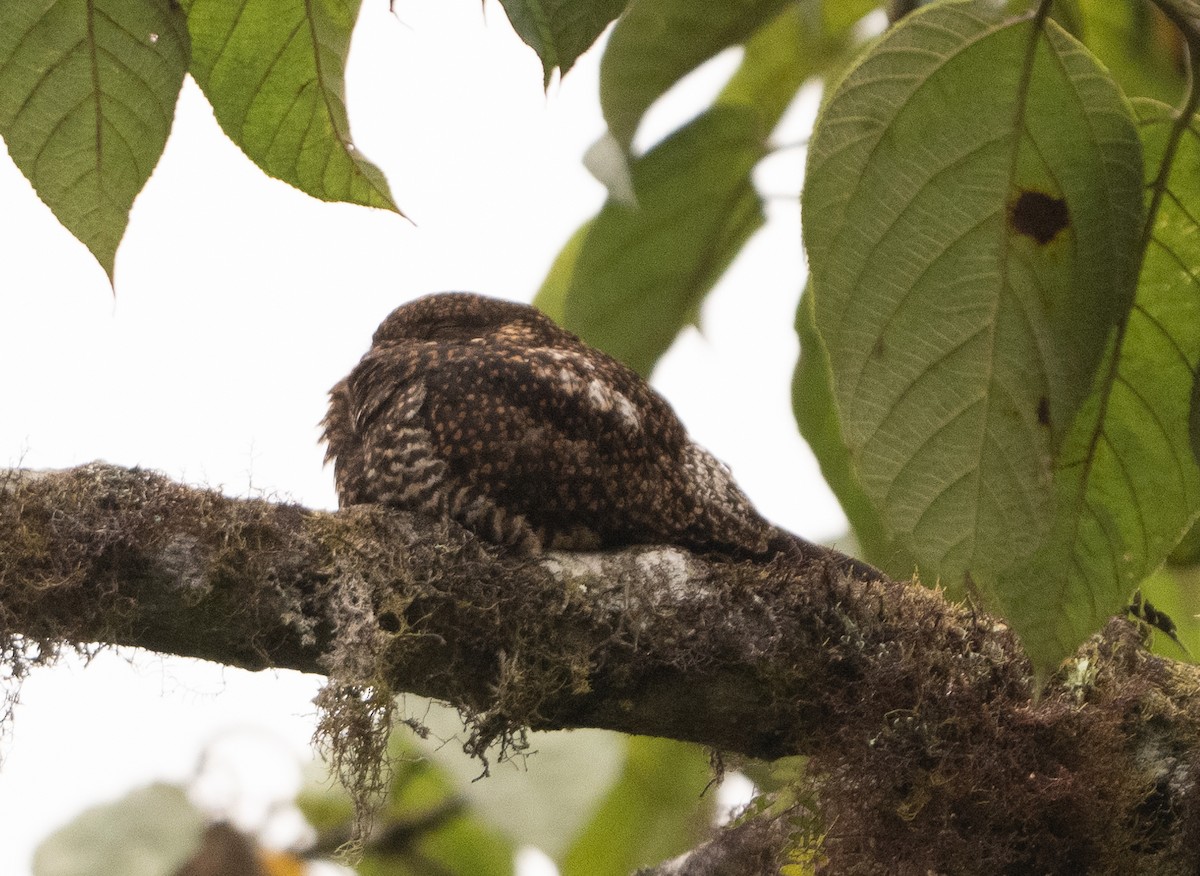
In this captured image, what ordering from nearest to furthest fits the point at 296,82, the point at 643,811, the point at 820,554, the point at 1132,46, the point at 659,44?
the point at 296,82, the point at 1132,46, the point at 659,44, the point at 820,554, the point at 643,811

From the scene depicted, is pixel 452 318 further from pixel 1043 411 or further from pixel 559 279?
pixel 1043 411

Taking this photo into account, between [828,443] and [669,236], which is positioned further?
[669,236]

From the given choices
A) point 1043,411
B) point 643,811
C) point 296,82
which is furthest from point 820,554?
point 296,82

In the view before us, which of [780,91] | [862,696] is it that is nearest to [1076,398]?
[862,696]

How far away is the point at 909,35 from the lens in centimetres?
125

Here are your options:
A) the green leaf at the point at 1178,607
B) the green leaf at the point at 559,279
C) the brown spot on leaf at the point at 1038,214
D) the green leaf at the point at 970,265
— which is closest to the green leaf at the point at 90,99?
the green leaf at the point at 970,265

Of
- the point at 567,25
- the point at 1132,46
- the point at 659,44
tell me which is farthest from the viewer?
the point at 659,44

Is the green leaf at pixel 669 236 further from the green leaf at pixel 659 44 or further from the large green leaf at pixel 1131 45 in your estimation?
the large green leaf at pixel 1131 45

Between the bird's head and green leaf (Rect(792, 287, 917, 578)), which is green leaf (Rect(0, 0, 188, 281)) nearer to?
green leaf (Rect(792, 287, 917, 578))

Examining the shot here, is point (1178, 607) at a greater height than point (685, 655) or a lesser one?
lesser

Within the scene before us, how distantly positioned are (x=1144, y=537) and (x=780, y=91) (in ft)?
4.24

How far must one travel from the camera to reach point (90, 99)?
121cm

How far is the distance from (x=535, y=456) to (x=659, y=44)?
69cm

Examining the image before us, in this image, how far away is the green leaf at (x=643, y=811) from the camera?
7.86 ft
